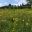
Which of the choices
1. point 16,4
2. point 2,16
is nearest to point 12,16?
point 2,16

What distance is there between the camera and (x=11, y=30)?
686 millimetres

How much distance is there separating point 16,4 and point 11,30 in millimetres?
464

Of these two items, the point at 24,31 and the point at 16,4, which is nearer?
the point at 24,31

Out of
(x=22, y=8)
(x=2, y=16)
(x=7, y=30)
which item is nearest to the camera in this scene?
(x=7, y=30)

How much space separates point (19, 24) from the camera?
72 cm

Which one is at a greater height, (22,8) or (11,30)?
(22,8)

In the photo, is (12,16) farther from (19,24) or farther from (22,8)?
(22,8)

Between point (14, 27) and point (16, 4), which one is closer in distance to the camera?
point (14, 27)

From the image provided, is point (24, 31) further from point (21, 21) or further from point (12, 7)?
point (12, 7)

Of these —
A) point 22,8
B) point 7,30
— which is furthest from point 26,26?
point 22,8

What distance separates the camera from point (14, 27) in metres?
0.70

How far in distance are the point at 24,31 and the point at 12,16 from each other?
0.66ft

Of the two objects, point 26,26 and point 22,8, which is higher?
point 22,8

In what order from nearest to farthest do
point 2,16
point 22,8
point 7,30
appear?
1. point 7,30
2. point 2,16
3. point 22,8
